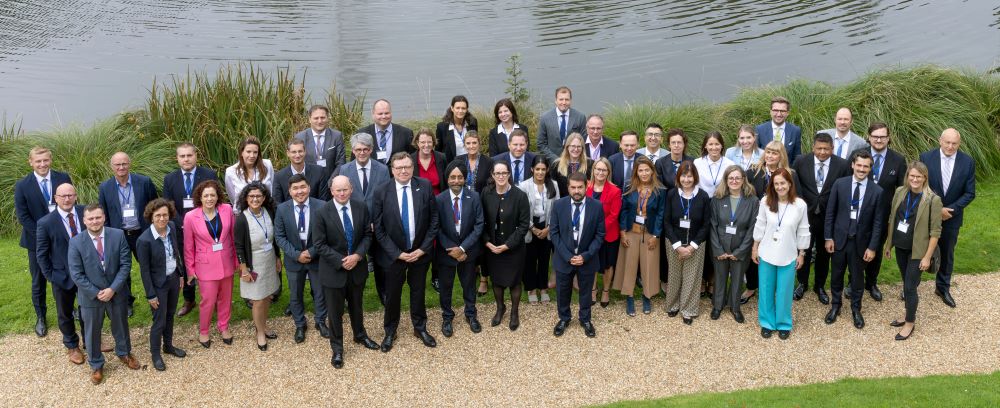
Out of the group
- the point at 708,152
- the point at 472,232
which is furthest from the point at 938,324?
the point at 472,232

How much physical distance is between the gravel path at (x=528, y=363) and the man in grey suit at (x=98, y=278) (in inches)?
14.7

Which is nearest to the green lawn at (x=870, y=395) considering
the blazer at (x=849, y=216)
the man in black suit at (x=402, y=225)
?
the blazer at (x=849, y=216)

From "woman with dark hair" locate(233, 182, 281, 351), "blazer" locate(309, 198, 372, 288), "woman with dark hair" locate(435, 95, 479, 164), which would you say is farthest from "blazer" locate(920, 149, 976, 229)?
"woman with dark hair" locate(233, 182, 281, 351)

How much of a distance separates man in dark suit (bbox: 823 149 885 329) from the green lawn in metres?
1.45

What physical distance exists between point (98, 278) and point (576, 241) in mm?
4579

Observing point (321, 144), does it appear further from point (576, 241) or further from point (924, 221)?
point (924, 221)

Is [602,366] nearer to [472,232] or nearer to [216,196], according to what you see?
[472,232]

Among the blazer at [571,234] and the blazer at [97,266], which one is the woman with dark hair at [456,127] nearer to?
the blazer at [571,234]

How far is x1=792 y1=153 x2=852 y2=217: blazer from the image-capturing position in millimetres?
8977

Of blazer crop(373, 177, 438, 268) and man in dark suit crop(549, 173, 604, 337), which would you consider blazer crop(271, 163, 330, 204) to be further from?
man in dark suit crop(549, 173, 604, 337)

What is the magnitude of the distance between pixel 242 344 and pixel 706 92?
1330 cm

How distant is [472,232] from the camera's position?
8469 mm

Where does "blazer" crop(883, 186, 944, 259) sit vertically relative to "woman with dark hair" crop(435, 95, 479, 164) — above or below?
below

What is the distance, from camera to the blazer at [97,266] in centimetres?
741
